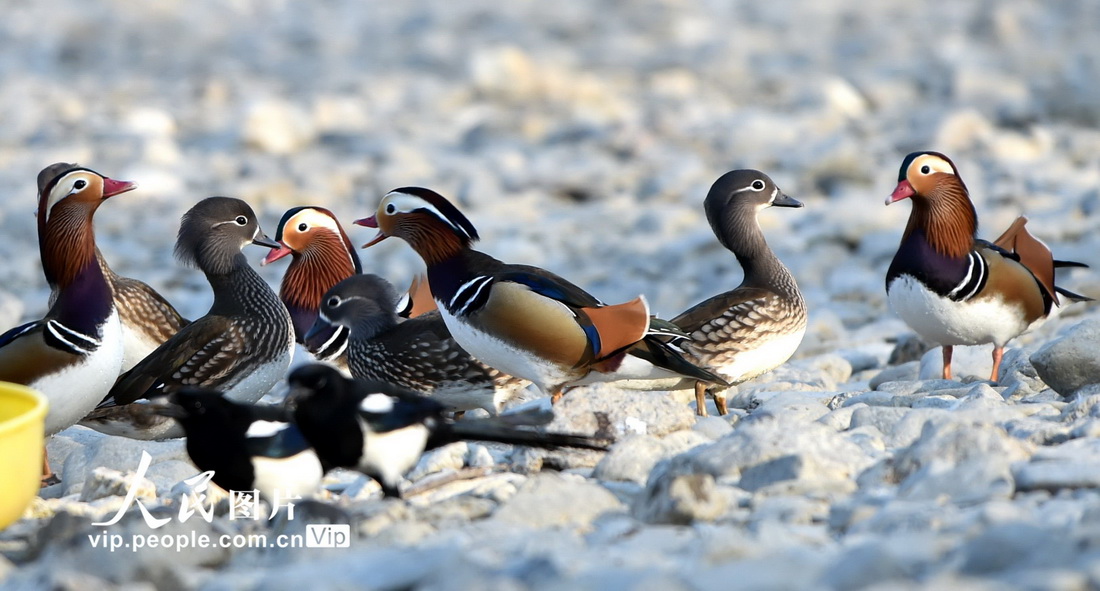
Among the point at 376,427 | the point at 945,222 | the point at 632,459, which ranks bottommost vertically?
the point at 376,427

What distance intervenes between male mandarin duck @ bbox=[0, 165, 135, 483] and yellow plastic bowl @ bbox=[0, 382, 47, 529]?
1133mm

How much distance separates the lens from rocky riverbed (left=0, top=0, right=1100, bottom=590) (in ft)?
11.4

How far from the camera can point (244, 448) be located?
164 inches

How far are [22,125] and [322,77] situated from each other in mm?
3739

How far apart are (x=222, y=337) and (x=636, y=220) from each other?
5750mm

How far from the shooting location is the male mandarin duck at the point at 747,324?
5910 mm

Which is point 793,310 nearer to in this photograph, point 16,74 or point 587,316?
point 587,316

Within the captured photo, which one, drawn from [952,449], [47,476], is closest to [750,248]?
[952,449]

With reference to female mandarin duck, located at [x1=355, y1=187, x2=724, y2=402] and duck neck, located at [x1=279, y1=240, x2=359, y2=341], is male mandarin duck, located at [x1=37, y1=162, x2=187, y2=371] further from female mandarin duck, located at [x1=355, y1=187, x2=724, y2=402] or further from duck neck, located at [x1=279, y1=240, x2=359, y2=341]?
female mandarin duck, located at [x1=355, y1=187, x2=724, y2=402]

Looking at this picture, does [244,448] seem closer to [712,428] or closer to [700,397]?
[712,428]

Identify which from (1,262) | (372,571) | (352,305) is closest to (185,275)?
(1,262)

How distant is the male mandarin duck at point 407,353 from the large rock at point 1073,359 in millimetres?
2190

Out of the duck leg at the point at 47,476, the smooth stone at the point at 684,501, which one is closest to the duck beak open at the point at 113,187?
the duck leg at the point at 47,476

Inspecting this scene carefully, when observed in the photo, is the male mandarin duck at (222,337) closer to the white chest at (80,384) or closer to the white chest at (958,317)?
the white chest at (80,384)
